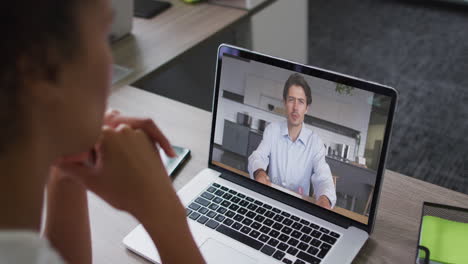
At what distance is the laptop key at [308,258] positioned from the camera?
843 millimetres

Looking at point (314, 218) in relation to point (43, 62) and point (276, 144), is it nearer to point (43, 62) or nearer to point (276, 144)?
point (276, 144)

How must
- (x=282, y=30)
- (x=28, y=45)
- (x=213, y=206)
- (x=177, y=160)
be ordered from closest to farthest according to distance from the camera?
(x=28, y=45)
(x=213, y=206)
(x=177, y=160)
(x=282, y=30)

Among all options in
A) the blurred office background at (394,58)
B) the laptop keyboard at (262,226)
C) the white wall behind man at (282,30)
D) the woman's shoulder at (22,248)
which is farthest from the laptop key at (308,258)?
the white wall behind man at (282,30)

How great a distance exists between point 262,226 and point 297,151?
0.49 feet

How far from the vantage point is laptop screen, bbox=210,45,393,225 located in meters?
0.88

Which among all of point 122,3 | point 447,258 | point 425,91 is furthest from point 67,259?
point 425,91

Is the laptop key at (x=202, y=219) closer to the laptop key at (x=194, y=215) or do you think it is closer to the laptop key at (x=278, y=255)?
the laptop key at (x=194, y=215)

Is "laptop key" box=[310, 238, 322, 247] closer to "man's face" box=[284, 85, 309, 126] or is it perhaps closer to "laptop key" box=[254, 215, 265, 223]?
"laptop key" box=[254, 215, 265, 223]

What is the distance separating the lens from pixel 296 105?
932 millimetres

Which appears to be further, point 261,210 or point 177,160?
point 177,160

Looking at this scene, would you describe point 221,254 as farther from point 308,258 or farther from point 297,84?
point 297,84

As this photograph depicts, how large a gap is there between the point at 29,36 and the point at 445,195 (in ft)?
2.79

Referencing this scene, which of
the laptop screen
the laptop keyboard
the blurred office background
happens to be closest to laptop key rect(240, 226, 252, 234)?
the laptop keyboard

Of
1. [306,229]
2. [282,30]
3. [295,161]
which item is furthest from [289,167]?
[282,30]
